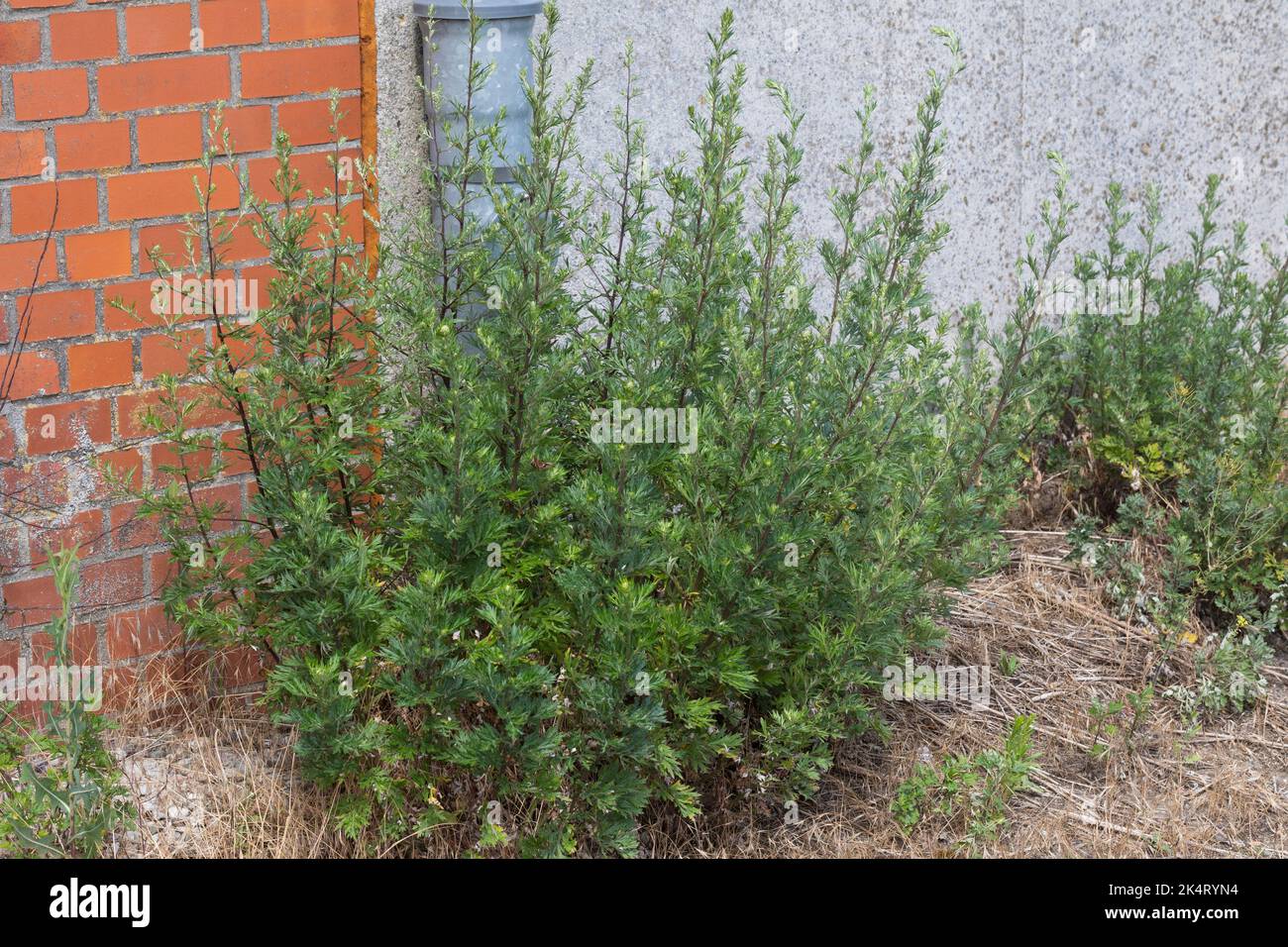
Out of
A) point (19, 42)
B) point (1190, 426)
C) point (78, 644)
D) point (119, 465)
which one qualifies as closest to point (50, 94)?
point (19, 42)

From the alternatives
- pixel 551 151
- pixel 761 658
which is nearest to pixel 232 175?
pixel 551 151

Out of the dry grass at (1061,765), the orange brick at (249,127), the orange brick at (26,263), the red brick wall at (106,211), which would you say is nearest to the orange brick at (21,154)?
the red brick wall at (106,211)

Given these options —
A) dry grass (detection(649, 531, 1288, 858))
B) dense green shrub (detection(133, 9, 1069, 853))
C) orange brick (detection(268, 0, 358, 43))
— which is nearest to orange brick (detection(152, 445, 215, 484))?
dense green shrub (detection(133, 9, 1069, 853))

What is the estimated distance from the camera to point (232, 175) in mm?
3117

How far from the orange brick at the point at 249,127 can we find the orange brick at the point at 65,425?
69cm

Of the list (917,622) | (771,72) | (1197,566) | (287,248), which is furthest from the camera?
(771,72)

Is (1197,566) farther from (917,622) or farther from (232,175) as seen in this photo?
(232,175)

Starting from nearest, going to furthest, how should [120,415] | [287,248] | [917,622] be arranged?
1. [287,248]
2. [917,622]
3. [120,415]

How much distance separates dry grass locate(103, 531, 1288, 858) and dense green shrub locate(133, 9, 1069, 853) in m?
0.14

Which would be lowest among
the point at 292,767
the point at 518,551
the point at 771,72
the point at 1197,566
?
the point at 292,767

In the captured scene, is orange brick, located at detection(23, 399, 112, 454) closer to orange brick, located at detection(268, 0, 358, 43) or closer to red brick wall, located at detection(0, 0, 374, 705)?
red brick wall, located at detection(0, 0, 374, 705)

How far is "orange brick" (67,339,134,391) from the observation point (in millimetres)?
3012

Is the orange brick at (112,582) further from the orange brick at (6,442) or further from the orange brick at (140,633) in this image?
the orange brick at (6,442)

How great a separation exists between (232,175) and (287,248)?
1.97 ft
